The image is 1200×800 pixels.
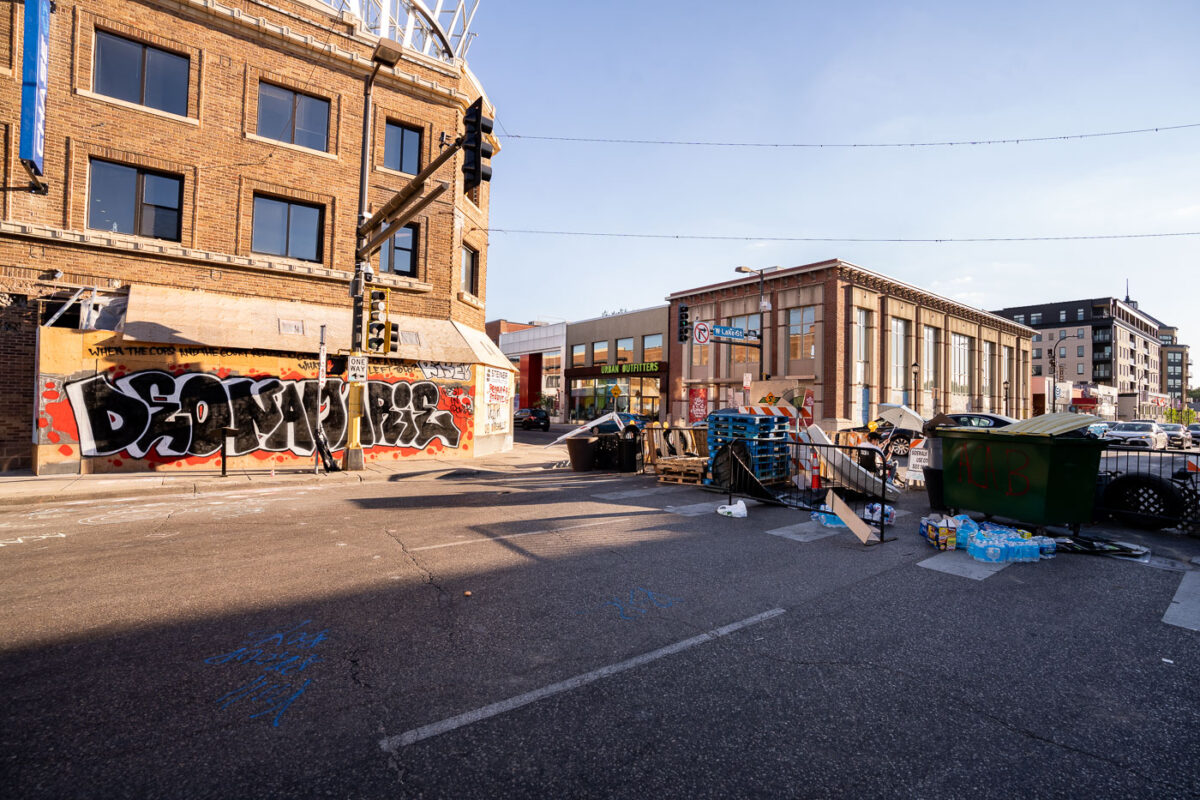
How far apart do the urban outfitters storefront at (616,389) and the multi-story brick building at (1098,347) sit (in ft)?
247

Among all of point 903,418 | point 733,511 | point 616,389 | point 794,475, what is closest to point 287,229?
point 733,511

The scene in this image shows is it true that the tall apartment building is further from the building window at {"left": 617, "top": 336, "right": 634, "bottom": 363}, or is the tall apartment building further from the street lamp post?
the street lamp post

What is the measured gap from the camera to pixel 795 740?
2.91m

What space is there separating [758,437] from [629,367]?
102 feet

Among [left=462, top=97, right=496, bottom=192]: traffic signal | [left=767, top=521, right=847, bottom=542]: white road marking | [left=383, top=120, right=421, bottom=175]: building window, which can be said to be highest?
[left=383, top=120, right=421, bottom=175]: building window

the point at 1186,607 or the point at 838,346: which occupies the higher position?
the point at 838,346

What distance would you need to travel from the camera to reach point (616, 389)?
44969mm

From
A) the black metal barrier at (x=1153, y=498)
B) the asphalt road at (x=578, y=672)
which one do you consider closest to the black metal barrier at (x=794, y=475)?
the black metal barrier at (x=1153, y=498)

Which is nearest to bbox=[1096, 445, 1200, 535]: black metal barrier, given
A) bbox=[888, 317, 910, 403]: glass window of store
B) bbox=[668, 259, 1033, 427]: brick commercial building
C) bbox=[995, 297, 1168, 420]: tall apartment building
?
bbox=[668, 259, 1033, 427]: brick commercial building

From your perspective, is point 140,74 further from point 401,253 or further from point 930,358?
point 930,358

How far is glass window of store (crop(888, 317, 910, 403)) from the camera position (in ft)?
114

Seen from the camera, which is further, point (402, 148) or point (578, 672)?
point (402, 148)

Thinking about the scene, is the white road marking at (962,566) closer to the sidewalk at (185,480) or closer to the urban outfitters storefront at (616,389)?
the sidewalk at (185,480)

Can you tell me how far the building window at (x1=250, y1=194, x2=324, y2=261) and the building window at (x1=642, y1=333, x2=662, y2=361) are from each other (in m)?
28.3
